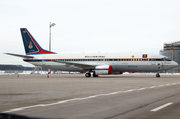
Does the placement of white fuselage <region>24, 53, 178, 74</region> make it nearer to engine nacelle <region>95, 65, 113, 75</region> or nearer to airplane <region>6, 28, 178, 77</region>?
airplane <region>6, 28, 178, 77</region>

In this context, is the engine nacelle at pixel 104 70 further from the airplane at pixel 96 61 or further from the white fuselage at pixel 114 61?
the white fuselage at pixel 114 61

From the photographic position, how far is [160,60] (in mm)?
37281

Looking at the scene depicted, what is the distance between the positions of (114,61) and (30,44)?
688 inches

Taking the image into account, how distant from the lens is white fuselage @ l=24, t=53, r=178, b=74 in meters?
37.2

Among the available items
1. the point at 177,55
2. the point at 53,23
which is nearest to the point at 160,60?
the point at 53,23

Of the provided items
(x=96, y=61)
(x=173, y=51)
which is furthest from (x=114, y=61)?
(x=173, y=51)

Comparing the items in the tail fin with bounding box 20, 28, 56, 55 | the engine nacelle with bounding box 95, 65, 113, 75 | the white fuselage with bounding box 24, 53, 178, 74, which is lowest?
the engine nacelle with bounding box 95, 65, 113, 75

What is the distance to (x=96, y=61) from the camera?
3922 centimetres

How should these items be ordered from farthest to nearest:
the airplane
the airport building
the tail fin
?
the airport building → the tail fin → the airplane

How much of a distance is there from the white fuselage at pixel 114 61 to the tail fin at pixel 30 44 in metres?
1.38

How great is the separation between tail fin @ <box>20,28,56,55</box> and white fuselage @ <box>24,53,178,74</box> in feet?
4.53

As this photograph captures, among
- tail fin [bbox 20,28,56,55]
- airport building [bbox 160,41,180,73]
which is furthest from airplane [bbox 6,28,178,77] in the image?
airport building [bbox 160,41,180,73]

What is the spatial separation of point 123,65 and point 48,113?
32.0 meters

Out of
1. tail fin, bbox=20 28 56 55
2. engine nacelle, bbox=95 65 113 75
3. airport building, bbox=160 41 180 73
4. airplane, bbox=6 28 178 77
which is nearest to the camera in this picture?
engine nacelle, bbox=95 65 113 75
